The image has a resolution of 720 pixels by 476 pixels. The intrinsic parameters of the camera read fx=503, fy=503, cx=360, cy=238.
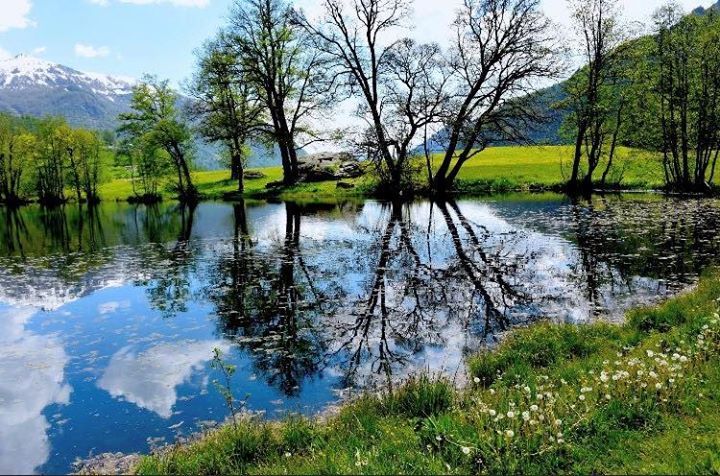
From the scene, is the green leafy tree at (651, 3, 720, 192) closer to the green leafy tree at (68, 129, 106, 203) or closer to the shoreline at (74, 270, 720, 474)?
the shoreline at (74, 270, 720, 474)

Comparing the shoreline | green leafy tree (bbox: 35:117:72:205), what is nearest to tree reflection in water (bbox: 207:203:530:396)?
the shoreline

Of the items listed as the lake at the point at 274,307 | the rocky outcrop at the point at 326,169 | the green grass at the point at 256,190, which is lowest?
the lake at the point at 274,307

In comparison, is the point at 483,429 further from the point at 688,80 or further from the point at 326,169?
the point at 326,169

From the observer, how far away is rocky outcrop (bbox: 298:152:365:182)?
71750 mm

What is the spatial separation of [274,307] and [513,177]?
53.2 m

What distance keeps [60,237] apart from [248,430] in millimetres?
35176

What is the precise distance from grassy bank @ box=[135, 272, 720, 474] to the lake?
142cm

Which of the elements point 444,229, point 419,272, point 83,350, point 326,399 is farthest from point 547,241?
point 83,350

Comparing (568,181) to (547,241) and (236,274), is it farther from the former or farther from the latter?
(236,274)

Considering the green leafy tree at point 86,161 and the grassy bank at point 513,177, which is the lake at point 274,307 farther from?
the green leafy tree at point 86,161

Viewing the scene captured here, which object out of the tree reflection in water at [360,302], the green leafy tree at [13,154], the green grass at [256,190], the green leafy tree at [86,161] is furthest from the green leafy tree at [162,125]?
the tree reflection in water at [360,302]

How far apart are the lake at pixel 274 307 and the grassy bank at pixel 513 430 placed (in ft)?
4.67

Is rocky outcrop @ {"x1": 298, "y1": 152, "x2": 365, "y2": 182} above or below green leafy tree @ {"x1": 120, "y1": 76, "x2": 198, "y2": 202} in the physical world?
below

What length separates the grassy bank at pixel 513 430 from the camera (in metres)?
6.31
